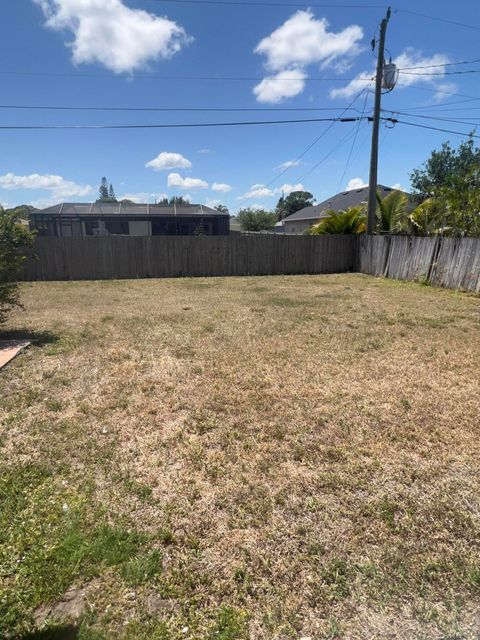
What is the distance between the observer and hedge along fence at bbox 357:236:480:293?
966cm

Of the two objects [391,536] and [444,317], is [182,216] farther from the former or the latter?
[391,536]

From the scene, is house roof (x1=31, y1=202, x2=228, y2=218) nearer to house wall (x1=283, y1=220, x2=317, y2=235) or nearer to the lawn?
house wall (x1=283, y1=220, x2=317, y2=235)

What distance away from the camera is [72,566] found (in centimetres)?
178

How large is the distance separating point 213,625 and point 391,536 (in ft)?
3.33

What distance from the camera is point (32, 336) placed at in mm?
5676

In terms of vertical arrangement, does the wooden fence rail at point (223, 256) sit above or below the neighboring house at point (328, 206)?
below

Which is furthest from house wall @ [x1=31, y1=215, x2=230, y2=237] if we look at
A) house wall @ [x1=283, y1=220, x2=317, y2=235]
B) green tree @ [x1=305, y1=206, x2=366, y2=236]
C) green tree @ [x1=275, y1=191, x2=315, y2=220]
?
green tree @ [x1=275, y1=191, x2=315, y2=220]

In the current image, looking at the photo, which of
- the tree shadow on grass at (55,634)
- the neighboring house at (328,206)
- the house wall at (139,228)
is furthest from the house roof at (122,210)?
the tree shadow on grass at (55,634)

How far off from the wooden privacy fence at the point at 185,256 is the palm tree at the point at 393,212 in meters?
1.48

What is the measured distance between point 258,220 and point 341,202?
14.5 m

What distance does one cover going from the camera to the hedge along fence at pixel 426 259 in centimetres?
966

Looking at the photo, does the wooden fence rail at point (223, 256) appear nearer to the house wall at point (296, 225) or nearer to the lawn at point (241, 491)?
the lawn at point (241, 491)

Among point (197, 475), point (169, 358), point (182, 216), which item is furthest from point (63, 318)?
A: point (182, 216)

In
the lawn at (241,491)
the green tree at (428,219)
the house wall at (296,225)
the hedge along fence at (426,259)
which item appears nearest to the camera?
the lawn at (241,491)
